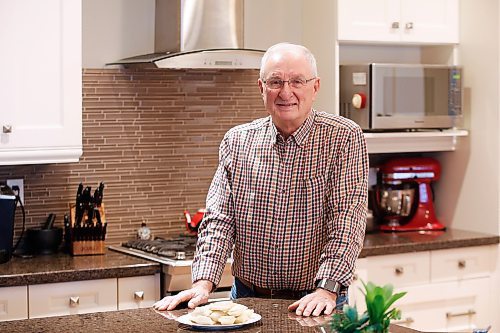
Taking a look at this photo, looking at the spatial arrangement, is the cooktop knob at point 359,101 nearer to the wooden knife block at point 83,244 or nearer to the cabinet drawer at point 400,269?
the cabinet drawer at point 400,269

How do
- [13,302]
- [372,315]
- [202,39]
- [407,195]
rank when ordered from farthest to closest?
[407,195]
[202,39]
[13,302]
[372,315]

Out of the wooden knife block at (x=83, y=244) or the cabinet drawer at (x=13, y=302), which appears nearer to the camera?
the cabinet drawer at (x=13, y=302)

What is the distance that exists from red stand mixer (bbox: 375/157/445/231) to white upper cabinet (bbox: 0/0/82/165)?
1633mm

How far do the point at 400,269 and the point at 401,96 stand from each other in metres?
0.82

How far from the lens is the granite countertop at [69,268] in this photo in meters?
3.51

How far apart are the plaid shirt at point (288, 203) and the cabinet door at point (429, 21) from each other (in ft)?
5.34

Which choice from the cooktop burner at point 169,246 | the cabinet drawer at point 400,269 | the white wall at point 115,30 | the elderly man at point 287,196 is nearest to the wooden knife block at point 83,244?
the cooktop burner at point 169,246

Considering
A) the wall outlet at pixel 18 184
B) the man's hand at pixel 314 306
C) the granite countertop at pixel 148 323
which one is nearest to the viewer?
the granite countertop at pixel 148 323

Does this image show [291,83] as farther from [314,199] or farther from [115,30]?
[115,30]

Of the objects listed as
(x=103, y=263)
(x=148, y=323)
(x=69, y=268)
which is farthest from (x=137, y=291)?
(x=148, y=323)

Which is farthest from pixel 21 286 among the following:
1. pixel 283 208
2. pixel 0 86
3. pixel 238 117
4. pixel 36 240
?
pixel 238 117

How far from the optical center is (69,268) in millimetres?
3625

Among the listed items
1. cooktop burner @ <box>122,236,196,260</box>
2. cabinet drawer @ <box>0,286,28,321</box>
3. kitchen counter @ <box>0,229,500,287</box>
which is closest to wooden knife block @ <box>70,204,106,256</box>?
kitchen counter @ <box>0,229,500,287</box>

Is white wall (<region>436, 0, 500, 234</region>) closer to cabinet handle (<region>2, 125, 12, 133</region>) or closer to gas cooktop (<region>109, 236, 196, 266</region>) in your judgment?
gas cooktop (<region>109, 236, 196, 266</region>)
